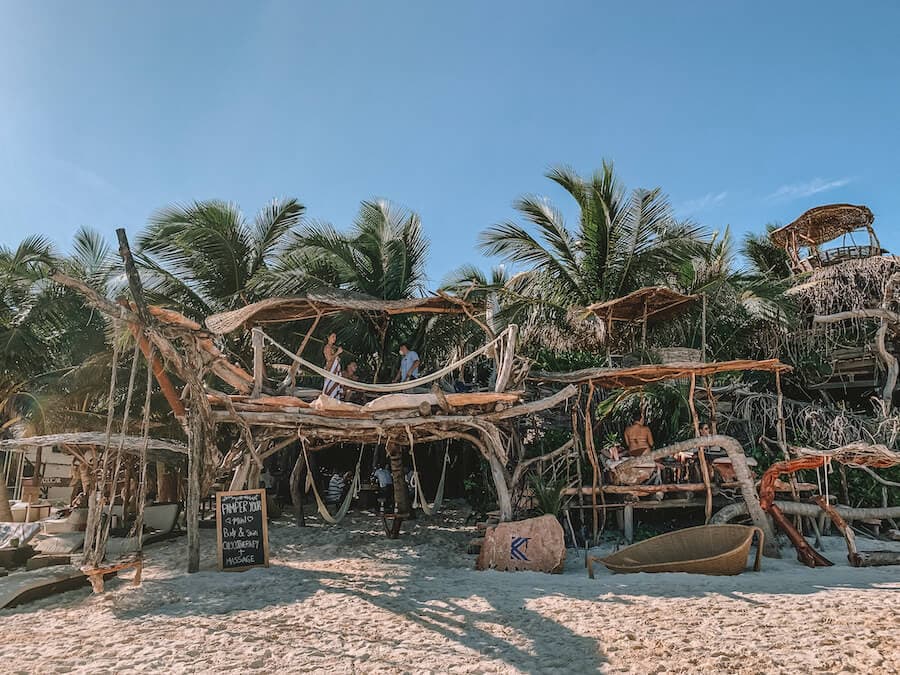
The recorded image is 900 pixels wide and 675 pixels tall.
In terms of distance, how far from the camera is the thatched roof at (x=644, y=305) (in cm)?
1002

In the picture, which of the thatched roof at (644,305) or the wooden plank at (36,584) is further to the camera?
the thatched roof at (644,305)

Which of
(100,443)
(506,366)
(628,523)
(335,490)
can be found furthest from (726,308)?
(100,443)

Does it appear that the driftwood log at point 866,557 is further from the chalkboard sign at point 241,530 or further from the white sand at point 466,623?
the chalkboard sign at point 241,530

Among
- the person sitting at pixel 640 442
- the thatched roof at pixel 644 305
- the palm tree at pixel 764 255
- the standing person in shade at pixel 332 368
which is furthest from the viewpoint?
the palm tree at pixel 764 255

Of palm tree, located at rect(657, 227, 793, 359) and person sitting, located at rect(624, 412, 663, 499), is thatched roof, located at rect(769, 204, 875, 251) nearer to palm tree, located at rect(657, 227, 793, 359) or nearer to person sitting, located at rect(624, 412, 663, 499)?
palm tree, located at rect(657, 227, 793, 359)

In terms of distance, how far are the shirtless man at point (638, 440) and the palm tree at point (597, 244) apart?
11.0ft

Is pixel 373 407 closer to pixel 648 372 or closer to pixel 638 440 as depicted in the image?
pixel 648 372

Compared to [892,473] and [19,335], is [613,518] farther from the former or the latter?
[19,335]

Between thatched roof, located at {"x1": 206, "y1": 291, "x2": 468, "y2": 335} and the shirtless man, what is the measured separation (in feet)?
10.9

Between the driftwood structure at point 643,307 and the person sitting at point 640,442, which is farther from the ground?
the driftwood structure at point 643,307

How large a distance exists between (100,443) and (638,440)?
8424 mm

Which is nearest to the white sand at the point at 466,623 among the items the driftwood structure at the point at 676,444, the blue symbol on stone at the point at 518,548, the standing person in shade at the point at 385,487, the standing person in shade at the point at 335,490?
the blue symbol on stone at the point at 518,548

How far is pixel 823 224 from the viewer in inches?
557

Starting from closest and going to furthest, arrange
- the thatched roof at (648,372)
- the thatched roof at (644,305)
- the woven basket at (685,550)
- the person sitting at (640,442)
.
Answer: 1. the woven basket at (685,550)
2. the thatched roof at (648,372)
3. the person sitting at (640,442)
4. the thatched roof at (644,305)
